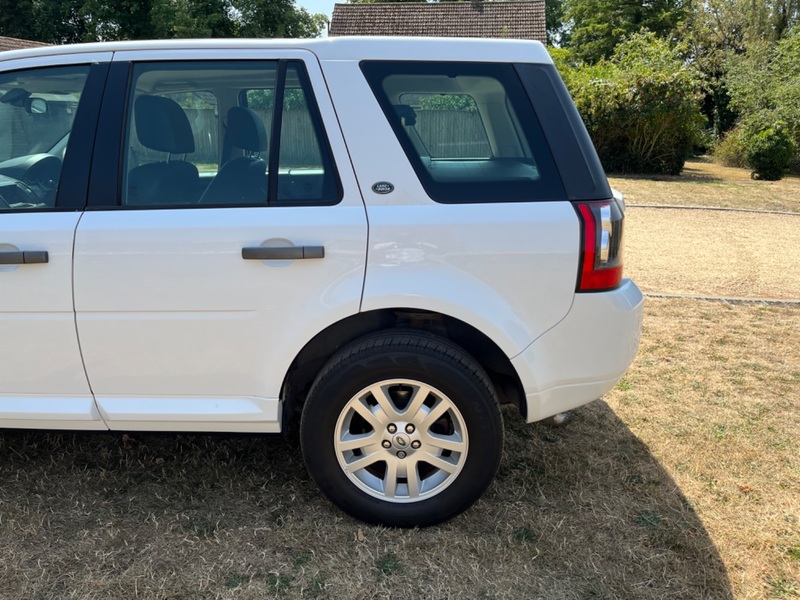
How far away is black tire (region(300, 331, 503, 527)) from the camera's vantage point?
2.68 m

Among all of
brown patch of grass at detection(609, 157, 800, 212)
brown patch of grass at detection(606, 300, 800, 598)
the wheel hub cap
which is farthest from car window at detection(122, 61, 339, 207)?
brown patch of grass at detection(609, 157, 800, 212)

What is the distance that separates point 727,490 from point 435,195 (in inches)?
79.9

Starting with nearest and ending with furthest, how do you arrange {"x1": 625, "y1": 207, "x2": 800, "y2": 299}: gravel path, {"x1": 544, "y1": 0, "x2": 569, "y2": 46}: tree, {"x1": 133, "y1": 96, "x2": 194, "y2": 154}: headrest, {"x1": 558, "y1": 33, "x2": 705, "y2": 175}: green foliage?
1. {"x1": 133, "y1": 96, "x2": 194, "y2": 154}: headrest
2. {"x1": 625, "y1": 207, "x2": 800, "y2": 299}: gravel path
3. {"x1": 558, "y1": 33, "x2": 705, "y2": 175}: green foliage
4. {"x1": 544, "y1": 0, "x2": 569, "y2": 46}: tree

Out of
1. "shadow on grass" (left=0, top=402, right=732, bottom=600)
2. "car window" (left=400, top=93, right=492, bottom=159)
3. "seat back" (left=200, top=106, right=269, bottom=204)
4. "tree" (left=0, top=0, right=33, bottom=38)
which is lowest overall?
"shadow on grass" (left=0, top=402, right=732, bottom=600)

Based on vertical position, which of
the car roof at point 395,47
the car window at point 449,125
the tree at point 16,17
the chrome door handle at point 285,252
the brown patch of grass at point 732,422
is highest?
the tree at point 16,17

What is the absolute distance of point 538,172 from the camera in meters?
2.68

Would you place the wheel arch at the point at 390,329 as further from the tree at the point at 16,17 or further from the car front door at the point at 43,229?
the tree at the point at 16,17

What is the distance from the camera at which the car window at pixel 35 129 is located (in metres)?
2.77

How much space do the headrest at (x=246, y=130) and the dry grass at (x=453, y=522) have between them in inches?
62.5

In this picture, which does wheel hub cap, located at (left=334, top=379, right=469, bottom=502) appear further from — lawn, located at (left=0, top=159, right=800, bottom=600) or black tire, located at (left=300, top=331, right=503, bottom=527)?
lawn, located at (left=0, top=159, right=800, bottom=600)

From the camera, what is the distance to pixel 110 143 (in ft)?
A: 8.91

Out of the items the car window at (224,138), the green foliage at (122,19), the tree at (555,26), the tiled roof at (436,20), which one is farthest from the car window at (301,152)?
the tree at (555,26)

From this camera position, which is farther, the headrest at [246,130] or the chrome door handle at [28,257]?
the headrest at [246,130]

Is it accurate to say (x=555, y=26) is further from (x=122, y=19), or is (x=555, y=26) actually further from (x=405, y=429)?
(x=405, y=429)
